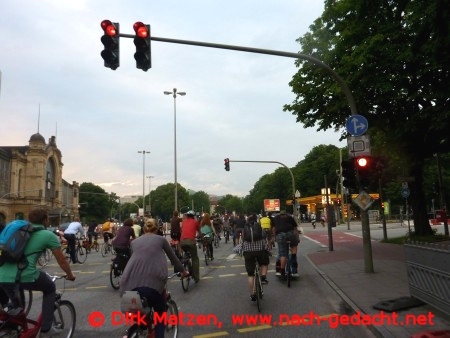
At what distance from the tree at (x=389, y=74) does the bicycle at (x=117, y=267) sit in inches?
365

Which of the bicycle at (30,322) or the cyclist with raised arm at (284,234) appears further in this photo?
the cyclist with raised arm at (284,234)

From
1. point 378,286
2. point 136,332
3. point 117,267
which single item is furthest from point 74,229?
point 136,332

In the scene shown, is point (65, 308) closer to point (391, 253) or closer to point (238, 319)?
point (238, 319)

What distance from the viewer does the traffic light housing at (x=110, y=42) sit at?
9.43 m

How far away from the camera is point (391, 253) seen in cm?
1605

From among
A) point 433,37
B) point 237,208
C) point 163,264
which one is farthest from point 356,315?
point 237,208

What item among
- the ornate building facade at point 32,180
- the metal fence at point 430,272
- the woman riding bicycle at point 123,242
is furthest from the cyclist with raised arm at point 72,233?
the ornate building facade at point 32,180

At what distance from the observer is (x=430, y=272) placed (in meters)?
6.70

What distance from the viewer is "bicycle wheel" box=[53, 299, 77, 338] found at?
5492 millimetres

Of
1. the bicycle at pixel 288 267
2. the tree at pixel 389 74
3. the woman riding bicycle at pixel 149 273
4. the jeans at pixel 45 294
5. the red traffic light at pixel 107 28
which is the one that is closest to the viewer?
the woman riding bicycle at pixel 149 273

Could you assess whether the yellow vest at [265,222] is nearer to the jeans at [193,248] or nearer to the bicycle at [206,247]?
the bicycle at [206,247]

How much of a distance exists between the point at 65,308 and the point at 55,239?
43.2 inches

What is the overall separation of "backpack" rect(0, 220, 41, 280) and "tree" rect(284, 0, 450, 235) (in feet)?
32.4

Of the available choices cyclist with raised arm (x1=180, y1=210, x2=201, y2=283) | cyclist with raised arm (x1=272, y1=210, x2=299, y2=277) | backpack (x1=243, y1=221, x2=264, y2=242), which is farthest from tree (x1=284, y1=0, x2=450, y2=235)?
cyclist with raised arm (x1=180, y1=210, x2=201, y2=283)
